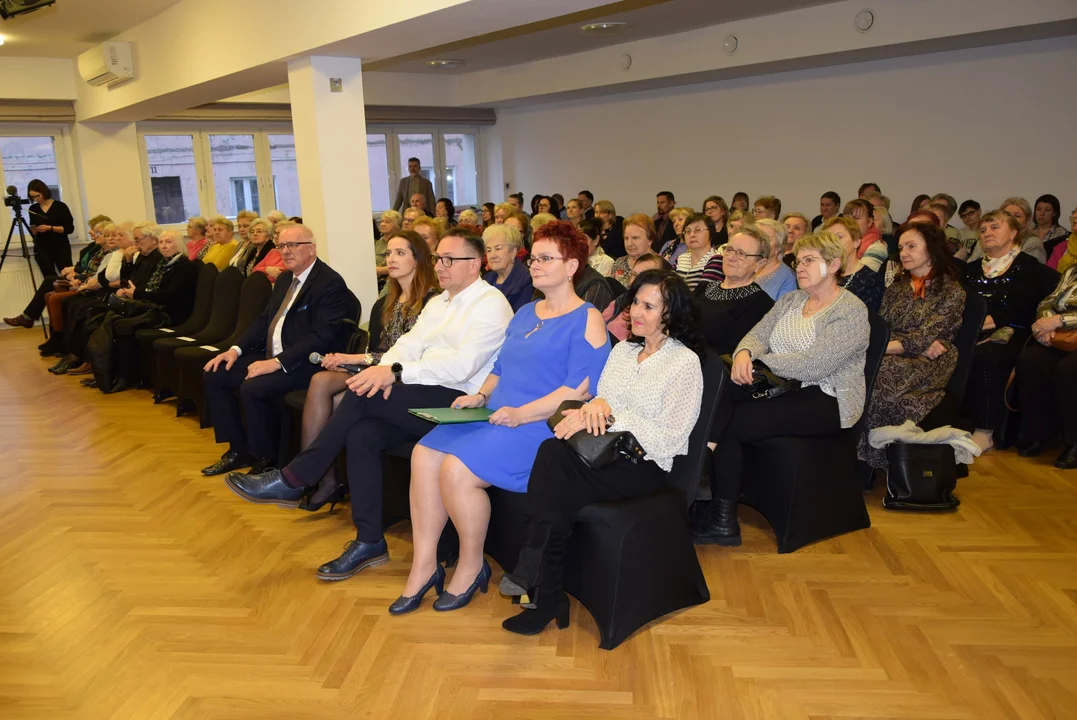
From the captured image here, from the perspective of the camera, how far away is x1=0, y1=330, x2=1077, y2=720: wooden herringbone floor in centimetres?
245

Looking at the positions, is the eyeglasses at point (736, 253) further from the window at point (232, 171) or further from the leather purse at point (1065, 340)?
the window at point (232, 171)

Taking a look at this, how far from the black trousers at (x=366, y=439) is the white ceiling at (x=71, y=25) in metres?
5.33

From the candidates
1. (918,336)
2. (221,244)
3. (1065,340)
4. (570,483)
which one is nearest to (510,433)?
(570,483)

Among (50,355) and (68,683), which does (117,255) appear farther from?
(68,683)

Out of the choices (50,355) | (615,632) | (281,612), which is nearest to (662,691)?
(615,632)

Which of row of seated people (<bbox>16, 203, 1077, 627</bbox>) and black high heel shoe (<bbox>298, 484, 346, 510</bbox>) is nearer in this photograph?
row of seated people (<bbox>16, 203, 1077, 627</bbox>)

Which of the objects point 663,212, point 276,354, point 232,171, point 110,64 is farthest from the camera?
point 232,171

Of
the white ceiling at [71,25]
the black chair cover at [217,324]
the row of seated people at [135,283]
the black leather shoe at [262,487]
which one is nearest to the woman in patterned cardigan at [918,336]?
→ the black leather shoe at [262,487]

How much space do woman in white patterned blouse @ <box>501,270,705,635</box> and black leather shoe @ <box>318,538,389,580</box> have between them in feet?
2.37

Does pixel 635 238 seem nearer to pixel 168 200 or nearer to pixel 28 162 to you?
pixel 168 200

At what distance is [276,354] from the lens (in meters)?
4.46

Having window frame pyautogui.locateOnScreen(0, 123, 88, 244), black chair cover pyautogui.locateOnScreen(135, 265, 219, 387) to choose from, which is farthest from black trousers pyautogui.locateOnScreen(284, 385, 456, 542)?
window frame pyautogui.locateOnScreen(0, 123, 88, 244)

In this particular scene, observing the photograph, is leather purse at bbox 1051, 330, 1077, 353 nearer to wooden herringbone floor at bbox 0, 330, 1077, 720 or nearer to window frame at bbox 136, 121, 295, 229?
wooden herringbone floor at bbox 0, 330, 1077, 720

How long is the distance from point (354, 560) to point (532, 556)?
95 cm
